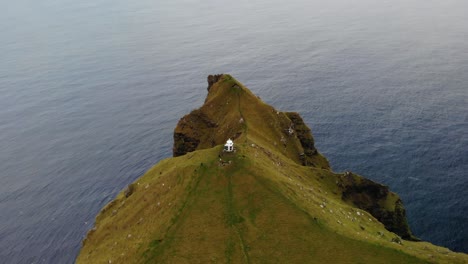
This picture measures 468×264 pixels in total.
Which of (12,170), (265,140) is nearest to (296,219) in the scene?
(265,140)

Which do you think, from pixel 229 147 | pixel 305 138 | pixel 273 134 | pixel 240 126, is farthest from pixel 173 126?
pixel 229 147

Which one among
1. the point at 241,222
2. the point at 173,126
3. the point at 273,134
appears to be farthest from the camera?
the point at 173,126

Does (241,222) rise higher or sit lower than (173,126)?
lower

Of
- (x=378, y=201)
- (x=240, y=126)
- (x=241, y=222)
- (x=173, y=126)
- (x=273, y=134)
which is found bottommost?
(x=378, y=201)

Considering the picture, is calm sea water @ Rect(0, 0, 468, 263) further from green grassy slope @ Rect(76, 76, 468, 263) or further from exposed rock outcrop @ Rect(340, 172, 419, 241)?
green grassy slope @ Rect(76, 76, 468, 263)

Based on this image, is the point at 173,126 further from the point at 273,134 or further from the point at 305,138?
the point at 273,134

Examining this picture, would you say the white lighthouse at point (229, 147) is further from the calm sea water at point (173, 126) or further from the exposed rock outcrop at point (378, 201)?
the calm sea water at point (173, 126)

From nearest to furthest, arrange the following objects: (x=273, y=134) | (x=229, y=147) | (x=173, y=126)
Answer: (x=229, y=147) → (x=273, y=134) → (x=173, y=126)

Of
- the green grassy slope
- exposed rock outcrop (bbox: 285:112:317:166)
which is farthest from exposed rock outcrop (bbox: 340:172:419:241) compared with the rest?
exposed rock outcrop (bbox: 285:112:317:166)

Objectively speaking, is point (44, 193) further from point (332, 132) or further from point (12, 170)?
point (332, 132)
